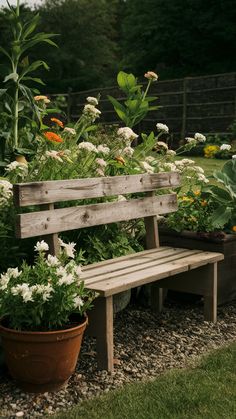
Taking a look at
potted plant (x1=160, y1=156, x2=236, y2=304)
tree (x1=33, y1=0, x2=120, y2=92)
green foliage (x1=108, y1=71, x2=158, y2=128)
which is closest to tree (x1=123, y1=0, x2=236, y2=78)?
tree (x1=33, y1=0, x2=120, y2=92)

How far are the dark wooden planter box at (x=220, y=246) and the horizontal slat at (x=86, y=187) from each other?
0.37 meters

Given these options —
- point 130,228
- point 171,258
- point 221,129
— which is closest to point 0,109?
point 130,228

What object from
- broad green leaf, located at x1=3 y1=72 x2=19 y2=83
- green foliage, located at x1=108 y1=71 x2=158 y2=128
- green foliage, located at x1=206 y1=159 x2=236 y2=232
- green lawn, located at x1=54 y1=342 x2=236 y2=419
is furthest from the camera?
green foliage, located at x1=108 y1=71 x2=158 y2=128

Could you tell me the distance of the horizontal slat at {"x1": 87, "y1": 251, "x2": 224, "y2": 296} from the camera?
3.40 m

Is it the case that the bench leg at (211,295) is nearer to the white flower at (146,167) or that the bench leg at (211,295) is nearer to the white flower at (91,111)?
the white flower at (146,167)

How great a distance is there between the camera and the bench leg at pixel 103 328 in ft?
11.1

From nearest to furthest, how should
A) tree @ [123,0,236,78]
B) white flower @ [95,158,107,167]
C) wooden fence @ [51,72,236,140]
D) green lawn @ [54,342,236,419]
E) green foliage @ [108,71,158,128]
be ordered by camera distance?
1. green lawn @ [54,342,236,419]
2. white flower @ [95,158,107,167]
3. green foliage @ [108,71,158,128]
4. wooden fence @ [51,72,236,140]
5. tree @ [123,0,236,78]

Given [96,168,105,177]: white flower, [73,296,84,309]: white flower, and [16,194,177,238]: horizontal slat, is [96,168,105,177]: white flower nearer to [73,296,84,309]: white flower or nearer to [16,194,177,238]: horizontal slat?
[16,194,177,238]: horizontal slat

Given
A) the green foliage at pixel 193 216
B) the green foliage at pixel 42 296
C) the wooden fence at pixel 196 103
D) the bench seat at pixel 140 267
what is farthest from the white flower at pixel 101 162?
the wooden fence at pixel 196 103

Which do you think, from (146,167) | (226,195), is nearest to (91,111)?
(146,167)

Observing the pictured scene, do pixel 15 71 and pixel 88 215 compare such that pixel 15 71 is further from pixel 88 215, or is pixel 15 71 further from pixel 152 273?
pixel 152 273

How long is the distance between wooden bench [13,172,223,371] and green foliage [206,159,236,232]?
0.28 metres

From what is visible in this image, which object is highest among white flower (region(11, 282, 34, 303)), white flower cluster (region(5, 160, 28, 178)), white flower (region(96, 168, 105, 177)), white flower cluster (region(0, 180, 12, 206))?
white flower cluster (region(5, 160, 28, 178))

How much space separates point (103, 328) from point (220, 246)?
140cm
